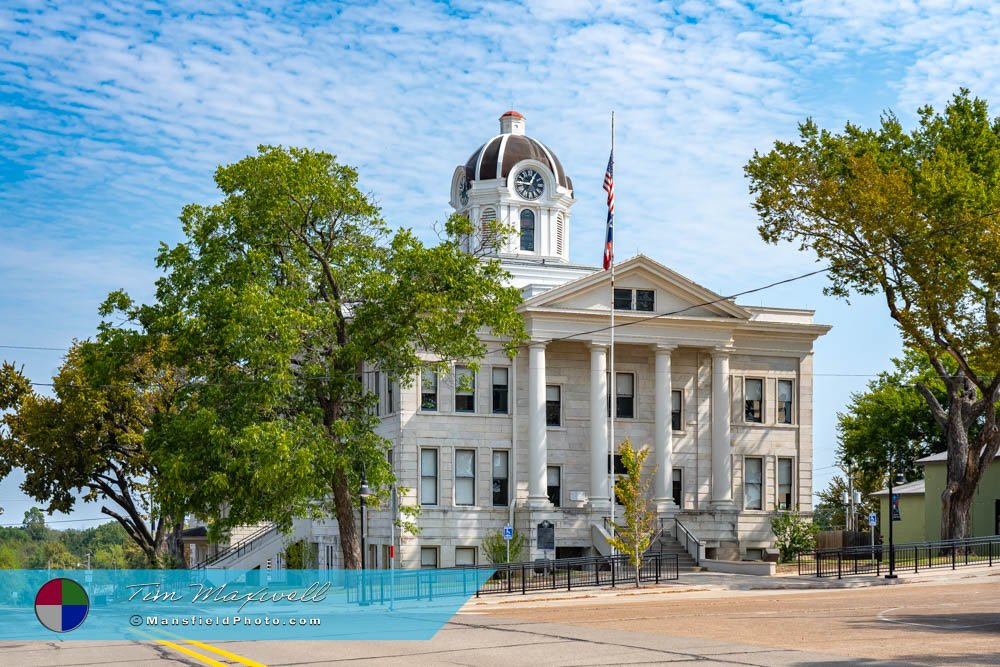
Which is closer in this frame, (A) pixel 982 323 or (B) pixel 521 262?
(A) pixel 982 323

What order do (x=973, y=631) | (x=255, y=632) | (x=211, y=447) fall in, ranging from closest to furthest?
(x=973, y=631), (x=255, y=632), (x=211, y=447)

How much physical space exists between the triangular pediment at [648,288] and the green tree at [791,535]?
8859 mm

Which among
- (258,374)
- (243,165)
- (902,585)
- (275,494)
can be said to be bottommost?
(902,585)

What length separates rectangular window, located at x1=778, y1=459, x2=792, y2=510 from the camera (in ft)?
183

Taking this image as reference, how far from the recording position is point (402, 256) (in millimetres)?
36812

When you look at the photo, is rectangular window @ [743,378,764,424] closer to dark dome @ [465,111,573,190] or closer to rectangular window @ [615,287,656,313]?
rectangular window @ [615,287,656,313]

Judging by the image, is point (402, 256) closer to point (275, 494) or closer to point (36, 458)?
point (275, 494)

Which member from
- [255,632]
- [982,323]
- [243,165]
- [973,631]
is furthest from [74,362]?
[973,631]

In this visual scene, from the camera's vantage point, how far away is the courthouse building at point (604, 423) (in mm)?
51312

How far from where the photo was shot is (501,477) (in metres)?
52.7

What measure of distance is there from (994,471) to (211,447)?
38874mm
